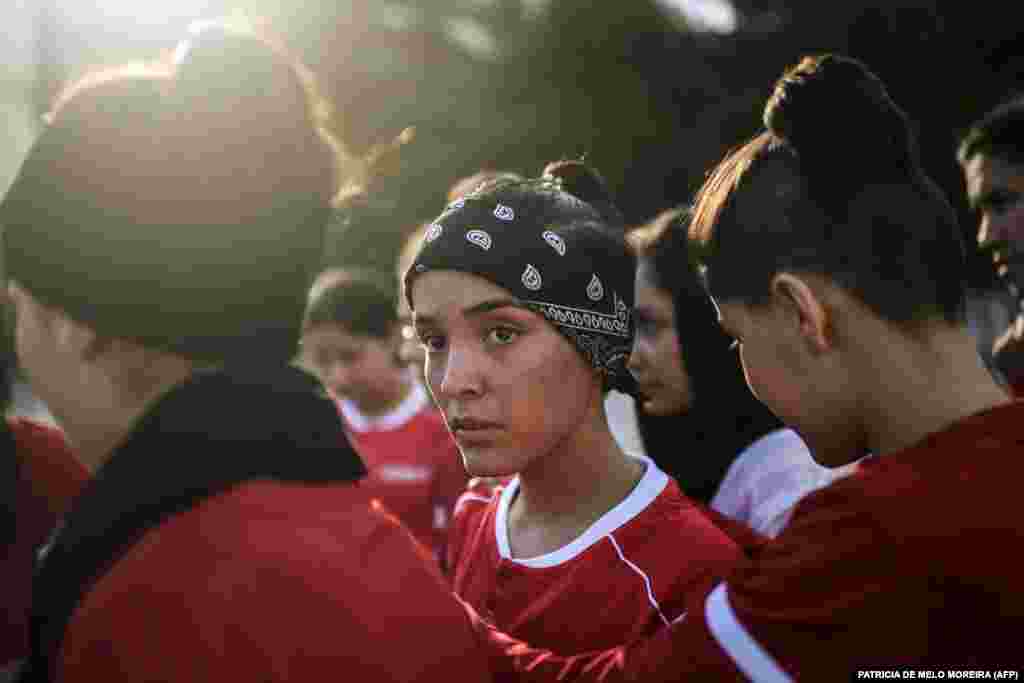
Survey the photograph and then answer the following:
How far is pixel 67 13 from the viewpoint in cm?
1316

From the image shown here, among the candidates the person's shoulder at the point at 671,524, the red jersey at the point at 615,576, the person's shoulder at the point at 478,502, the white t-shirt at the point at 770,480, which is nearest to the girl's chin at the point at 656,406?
the white t-shirt at the point at 770,480

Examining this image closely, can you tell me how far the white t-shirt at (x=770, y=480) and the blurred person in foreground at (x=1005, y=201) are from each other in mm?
1297

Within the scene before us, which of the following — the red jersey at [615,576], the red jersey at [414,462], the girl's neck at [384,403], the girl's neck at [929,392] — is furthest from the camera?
the girl's neck at [384,403]

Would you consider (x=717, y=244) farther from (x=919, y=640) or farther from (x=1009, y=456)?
(x=919, y=640)

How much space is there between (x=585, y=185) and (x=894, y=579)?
1631mm

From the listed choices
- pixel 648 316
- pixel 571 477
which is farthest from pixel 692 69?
pixel 571 477

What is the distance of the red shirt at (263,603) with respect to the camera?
1.26m

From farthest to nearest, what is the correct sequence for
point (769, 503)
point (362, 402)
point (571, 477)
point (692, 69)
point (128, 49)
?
point (128, 49)
point (692, 69)
point (362, 402)
point (769, 503)
point (571, 477)

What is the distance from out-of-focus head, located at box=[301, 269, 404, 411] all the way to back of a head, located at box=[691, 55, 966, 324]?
3.88 metres

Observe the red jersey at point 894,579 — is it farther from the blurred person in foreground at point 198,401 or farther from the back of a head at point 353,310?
the back of a head at point 353,310

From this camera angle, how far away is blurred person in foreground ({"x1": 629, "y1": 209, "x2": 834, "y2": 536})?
386 cm

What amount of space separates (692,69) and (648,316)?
9.51 meters

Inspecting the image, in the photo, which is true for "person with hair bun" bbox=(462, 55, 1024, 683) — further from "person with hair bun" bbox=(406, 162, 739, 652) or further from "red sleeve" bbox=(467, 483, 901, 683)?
"person with hair bun" bbox=(406, 162, 739, 652)

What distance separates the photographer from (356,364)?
567cm
